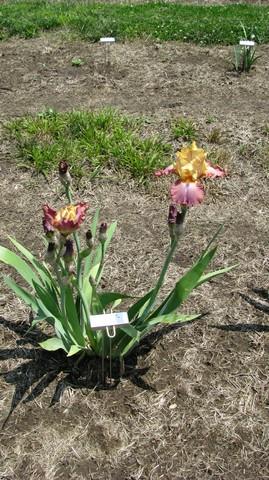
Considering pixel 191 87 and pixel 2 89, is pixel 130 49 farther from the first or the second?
pixel 2 89

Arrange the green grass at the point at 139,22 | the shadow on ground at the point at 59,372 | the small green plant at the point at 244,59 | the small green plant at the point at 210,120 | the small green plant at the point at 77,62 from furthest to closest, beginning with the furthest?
the green grass at the point at 139,22 → the small green plant at the point at 77,62 → the small green plant at the point at 244,59 → the small green plant at the point at 210,120 → the shadow on ground at the point at 59,372

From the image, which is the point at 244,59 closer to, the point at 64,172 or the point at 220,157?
the point at 220,157

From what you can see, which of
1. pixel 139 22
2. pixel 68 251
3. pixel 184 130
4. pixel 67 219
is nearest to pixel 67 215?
pixel 67 219

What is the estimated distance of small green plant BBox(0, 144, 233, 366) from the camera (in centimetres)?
171

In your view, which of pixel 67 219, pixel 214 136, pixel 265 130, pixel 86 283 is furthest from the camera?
pixel 265 130

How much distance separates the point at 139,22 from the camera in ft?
21.0

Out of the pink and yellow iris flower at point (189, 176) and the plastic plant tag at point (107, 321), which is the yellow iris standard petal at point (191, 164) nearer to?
the pink and yellow iris flower at point (189, 176)

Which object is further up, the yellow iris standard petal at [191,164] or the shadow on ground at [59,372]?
the yellow iris standard petal at [191,164]

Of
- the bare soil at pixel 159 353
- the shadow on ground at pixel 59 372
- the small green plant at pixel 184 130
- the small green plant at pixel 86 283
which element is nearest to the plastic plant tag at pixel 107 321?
the small green plant at pixel 86 283

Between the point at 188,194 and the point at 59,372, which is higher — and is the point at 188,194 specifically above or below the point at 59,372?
above

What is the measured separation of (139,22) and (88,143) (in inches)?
126

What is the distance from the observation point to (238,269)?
9.48 ft

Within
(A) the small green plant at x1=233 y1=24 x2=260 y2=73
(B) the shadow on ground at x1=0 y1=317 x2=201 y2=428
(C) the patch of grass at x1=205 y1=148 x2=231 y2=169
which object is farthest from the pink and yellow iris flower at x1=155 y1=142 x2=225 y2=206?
(A) the small green plant at x1=233 y1=24 x2=260 y2=73

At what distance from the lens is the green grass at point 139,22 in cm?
600
